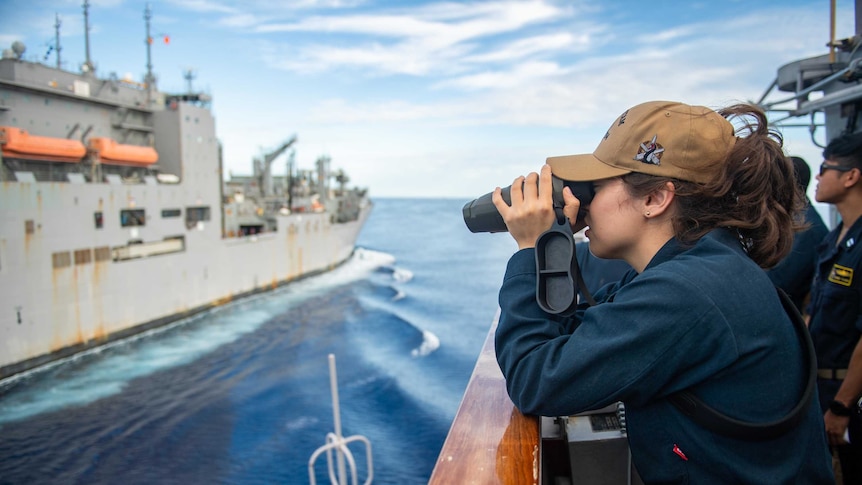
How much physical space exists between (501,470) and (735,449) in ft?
1.56

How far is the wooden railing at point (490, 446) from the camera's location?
117 centimetres

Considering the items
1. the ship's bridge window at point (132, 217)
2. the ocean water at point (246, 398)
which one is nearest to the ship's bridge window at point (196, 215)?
the ship's bridge window at point (132, 217)

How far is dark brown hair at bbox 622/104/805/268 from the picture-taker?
110 centimetres

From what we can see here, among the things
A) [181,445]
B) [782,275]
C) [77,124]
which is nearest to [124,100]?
[77,124]

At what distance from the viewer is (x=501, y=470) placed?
3.88 ft

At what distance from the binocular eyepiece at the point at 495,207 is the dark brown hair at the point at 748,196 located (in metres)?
0.10

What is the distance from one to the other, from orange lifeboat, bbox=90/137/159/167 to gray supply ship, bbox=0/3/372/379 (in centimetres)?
4

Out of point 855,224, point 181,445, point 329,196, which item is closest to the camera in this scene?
point 855,224

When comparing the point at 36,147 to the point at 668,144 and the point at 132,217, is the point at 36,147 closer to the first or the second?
the point at 132,217

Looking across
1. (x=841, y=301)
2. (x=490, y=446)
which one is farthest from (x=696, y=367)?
(x=841, y=301)

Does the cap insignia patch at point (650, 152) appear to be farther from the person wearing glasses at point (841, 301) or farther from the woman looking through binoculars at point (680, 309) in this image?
the person wearing glasses at point (841, 301)

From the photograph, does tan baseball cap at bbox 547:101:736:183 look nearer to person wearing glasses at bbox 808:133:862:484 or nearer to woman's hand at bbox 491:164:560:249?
woman's hand at bbox 491:164:560:249

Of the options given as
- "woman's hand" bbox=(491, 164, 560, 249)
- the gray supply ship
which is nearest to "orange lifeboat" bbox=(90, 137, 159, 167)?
the gray supply ship

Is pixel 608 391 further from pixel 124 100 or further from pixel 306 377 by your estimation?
pixel 124 100
